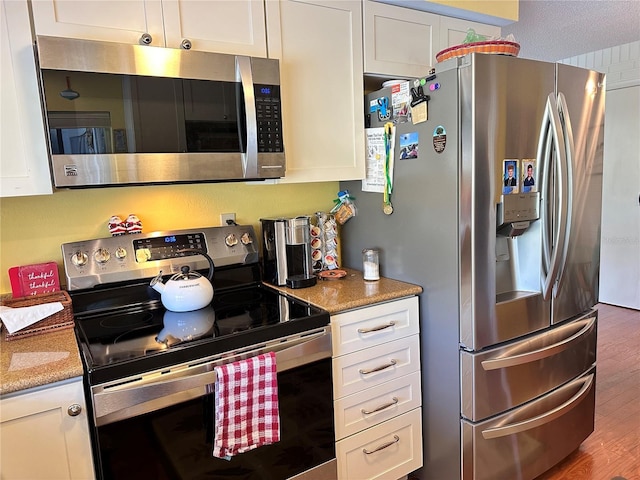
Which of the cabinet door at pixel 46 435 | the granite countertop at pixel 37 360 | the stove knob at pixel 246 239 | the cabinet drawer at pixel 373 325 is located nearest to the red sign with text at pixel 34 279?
the granite countertop at pixel 37 360

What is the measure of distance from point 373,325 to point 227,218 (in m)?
0.81

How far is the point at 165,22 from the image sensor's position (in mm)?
1513

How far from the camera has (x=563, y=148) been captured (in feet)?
5.74

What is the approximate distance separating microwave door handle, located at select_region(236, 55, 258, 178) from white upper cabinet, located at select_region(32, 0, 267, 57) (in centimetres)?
11

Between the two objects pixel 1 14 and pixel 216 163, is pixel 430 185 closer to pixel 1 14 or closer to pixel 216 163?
pixel 216 163

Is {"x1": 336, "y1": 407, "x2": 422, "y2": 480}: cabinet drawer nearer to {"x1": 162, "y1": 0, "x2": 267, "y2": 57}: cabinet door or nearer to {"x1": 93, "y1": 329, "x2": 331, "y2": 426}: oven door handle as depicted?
{"x1": 93, "y1": 329, "x2": 331, "y2": 426}: oven door handle

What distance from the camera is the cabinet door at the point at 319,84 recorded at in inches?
69.2

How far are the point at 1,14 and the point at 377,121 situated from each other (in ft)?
4.46

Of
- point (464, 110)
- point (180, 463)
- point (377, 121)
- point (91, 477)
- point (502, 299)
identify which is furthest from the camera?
point (377, 121)

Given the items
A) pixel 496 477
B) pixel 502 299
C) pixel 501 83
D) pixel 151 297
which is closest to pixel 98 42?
pixel 151 297

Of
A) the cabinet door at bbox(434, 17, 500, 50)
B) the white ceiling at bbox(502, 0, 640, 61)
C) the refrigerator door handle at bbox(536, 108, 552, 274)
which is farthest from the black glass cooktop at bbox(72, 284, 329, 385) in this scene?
the white ceiling at bbox(502, 0, 640, 61)

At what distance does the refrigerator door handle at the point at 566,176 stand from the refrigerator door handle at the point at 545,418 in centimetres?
52

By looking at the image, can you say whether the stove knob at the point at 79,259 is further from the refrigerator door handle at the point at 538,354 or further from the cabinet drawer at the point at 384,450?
the refrigerator door handle at the point at 538,354

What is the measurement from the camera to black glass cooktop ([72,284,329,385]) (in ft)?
4.17
